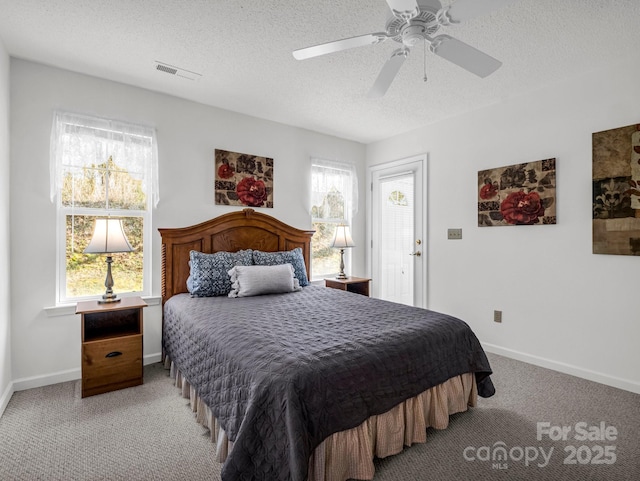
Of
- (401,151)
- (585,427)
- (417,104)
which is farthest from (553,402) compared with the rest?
(401,151)

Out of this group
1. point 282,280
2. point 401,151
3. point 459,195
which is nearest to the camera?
point 282,280

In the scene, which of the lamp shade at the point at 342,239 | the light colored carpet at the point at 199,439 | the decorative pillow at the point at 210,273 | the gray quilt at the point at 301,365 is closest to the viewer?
the gray quilt at the point at 301,365

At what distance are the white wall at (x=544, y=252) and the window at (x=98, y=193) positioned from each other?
317cm

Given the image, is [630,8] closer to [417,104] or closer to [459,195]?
[417,104]

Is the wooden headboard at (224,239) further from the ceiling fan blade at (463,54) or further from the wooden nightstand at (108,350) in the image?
the ceiling fan blade at (463,54)

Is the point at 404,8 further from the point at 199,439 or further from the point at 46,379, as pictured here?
the point at 46,379

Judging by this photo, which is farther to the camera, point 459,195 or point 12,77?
point 459,195

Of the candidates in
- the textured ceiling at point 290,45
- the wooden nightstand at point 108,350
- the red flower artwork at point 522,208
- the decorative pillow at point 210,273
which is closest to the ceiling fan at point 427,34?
the textured ceiling at point 290,45

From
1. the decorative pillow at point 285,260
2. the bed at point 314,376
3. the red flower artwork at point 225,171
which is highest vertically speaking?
the red flower artwork at point 225,171

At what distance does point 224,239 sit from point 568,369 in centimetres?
341

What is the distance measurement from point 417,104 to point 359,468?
3.23m

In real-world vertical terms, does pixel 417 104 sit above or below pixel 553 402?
above

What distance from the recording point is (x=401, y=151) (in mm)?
4383

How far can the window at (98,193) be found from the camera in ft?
9.00
